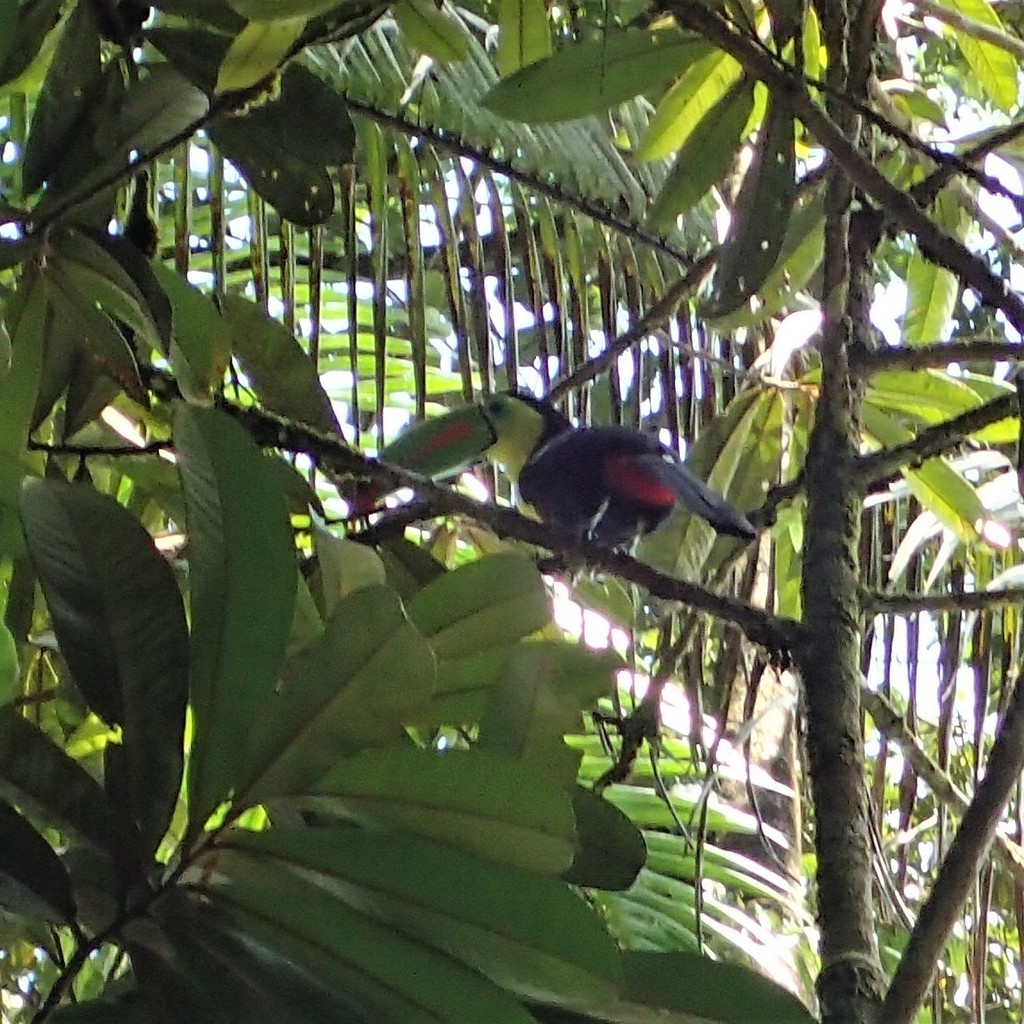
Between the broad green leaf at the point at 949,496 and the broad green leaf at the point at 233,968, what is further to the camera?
the broad green leaf at the point at 949,496

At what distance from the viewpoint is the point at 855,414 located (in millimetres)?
867

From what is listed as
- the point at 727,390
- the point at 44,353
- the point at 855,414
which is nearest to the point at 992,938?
the point at 727,390

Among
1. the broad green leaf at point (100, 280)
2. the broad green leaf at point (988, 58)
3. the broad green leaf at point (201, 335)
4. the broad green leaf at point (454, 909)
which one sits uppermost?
the broad green leaf at point (988, 58)

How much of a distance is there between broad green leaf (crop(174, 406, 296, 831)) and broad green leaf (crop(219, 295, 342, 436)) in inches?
11.8

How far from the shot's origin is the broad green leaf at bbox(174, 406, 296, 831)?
0.52 metres

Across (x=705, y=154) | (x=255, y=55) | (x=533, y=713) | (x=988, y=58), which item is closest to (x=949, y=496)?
(x=705, y=154)

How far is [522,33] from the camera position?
1.02 metres

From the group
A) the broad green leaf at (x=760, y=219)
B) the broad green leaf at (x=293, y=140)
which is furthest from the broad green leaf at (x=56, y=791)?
the broad green leaf at (x=760, y=219)

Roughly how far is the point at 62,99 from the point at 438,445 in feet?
1.39

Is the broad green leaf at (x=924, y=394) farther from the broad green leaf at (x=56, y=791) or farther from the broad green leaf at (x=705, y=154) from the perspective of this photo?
the broad green leaf at (x=56, y=791)

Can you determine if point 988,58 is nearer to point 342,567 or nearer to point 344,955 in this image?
point 342,567

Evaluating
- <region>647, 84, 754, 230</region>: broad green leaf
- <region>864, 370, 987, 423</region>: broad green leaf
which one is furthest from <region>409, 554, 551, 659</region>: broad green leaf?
<region>864, 370, 987, 423</region>: broad green leaf

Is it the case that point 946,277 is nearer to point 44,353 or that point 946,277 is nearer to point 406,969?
point 44,353

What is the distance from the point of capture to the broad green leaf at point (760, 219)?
931 mm
